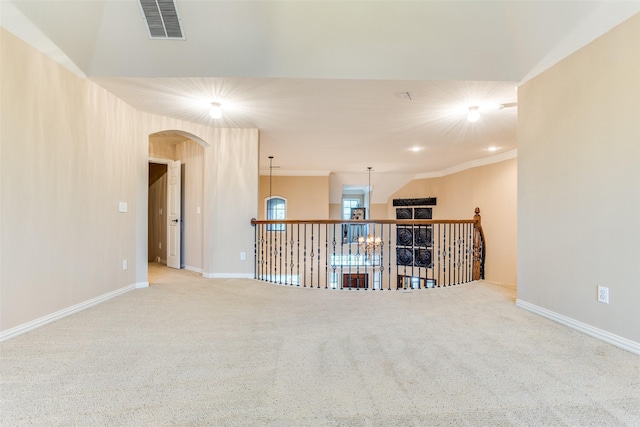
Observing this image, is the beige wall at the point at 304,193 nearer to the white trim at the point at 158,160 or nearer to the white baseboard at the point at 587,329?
the white trim at the point at 158,160

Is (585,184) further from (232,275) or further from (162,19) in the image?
(232,275)

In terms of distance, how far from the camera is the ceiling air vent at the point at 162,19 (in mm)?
2524

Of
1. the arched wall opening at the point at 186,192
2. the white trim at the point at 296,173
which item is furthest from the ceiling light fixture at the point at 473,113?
the white trim at the point at 296,173

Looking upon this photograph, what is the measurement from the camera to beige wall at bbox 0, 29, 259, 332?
2338 mm

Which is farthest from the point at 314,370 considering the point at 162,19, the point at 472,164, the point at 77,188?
the point at 472,164

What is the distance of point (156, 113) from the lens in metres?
4.08

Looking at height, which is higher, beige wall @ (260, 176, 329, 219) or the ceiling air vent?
the ceiling air vent

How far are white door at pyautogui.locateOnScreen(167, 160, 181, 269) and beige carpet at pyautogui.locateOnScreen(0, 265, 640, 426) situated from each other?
8.60 ft

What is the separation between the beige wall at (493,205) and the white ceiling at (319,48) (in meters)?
3.46

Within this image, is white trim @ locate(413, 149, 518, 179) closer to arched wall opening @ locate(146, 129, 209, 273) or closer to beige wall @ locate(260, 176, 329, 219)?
beige wall @ locate(260, 176, 329, 219)

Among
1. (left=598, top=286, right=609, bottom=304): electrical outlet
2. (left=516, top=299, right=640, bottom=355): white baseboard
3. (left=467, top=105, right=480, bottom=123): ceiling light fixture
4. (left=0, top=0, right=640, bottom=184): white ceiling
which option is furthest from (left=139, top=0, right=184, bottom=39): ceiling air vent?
(left=516, top=299, right=640, bottom=355): white baseboard

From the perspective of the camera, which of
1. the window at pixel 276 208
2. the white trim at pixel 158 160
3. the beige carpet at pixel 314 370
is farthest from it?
the window at pixel 276 208

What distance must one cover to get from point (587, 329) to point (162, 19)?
4.38 meters

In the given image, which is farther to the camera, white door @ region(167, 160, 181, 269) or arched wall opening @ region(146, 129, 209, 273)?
white door @ region(167, 160, 181, 269)
